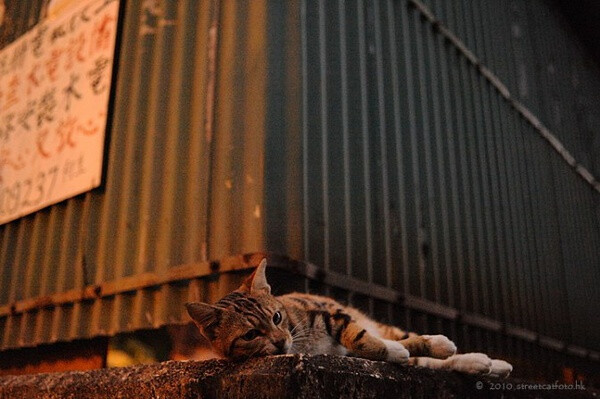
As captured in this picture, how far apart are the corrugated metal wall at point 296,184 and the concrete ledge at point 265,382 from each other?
1100mm

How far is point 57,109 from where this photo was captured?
4.99 meters

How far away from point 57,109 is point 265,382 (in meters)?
4.05

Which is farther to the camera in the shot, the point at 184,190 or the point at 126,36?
the point at 126,36

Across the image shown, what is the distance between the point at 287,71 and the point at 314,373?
92.6 inches

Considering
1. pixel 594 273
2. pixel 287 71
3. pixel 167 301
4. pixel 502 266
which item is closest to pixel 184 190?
pixel 167 301

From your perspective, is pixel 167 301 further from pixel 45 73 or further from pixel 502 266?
pixel 502 266

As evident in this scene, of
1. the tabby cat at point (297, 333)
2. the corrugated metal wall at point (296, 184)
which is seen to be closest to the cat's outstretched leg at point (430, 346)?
the tabby cat at point (297, 333)

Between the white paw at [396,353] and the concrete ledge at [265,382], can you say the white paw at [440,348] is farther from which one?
the white paw at [396,353]

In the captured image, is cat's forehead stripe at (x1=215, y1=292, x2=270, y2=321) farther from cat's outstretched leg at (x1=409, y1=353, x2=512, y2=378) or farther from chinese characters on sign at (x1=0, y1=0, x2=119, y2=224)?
chinese characters on sign at (x1=0, y1=0, x2=119, y2=224)

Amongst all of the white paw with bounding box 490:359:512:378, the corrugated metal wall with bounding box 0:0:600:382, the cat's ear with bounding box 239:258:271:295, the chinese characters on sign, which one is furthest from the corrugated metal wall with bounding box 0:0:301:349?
the white paw with bounding box 490:359:512:378

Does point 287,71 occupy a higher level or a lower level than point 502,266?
higher

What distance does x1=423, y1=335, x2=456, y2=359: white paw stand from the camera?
2.77 metres

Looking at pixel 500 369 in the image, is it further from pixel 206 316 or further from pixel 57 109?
pixel 57 109

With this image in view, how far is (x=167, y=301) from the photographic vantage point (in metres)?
3.64
